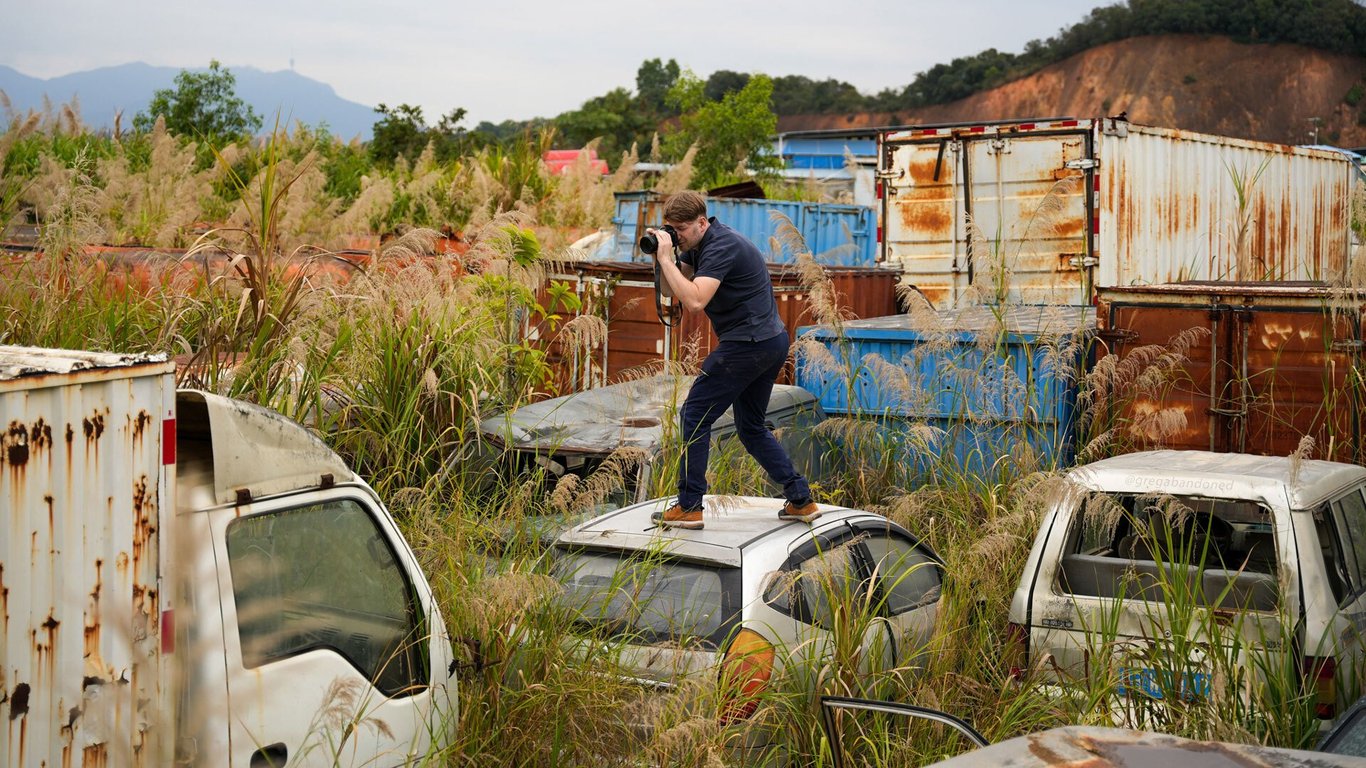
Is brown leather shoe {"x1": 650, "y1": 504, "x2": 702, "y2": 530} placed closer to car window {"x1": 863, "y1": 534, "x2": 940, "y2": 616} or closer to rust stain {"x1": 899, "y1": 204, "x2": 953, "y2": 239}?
car window {"x1": 863, "y1": 534, "x2": 940, "y2": 616}

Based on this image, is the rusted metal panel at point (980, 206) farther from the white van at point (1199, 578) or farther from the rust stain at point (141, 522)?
the rust stain at point (141, 522)

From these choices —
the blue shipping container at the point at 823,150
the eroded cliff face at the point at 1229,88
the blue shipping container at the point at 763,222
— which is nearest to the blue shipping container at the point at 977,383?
the blue shipping container at the point at 763,222

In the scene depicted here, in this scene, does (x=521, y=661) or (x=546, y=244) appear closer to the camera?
(x=521, y=661)

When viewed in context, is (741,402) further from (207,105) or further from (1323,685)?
(207,105)

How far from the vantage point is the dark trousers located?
6109 millimetres

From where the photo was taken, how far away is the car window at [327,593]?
3555 mm

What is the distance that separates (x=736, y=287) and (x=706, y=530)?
144cm

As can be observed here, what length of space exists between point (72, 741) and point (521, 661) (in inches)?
73.1

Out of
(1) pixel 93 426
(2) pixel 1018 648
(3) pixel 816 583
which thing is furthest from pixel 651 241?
(1) pixel 93 426

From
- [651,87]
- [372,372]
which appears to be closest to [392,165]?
[372,372]

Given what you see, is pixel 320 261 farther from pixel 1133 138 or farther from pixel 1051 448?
pixel 1133 138

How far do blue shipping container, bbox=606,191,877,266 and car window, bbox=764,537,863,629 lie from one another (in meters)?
11.1

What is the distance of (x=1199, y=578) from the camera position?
4.75 meters

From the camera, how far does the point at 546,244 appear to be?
47.7ft
